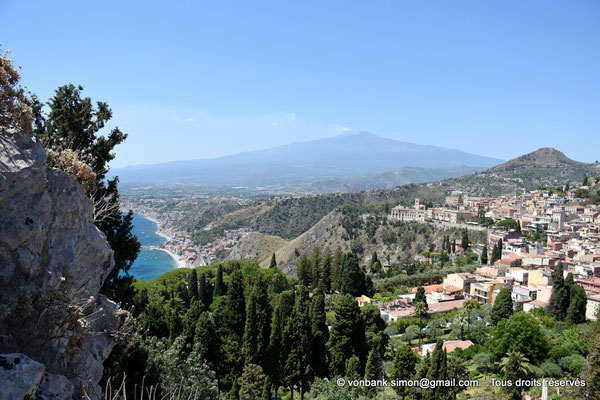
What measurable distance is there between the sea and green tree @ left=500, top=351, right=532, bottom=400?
42868 mm

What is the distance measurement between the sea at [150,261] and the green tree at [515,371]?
42868mm

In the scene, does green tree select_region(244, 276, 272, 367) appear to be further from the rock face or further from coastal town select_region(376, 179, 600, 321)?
coastal town select_region(376, 179, 600, 321)

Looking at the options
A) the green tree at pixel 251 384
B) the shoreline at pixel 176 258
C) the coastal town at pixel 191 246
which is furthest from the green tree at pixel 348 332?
the shoreline at pixel 176 258

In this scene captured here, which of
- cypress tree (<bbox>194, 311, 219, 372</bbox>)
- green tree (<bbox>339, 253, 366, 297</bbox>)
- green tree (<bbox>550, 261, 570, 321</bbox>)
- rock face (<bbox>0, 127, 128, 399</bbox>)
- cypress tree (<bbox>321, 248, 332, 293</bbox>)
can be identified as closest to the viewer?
rock face (<bbox>0, 127, 128, 399</bbox>)

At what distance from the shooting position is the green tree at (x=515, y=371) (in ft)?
42.9

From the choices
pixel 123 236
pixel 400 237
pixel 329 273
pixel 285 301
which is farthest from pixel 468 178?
pixel 123 236

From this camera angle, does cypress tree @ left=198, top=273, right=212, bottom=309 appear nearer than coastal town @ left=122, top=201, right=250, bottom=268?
Yes

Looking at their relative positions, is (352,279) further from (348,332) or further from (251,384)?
(251,384)

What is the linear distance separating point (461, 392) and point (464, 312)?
10725 millimetres

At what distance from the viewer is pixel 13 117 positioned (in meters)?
4.07

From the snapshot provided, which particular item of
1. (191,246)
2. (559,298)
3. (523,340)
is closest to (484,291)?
(559,298)

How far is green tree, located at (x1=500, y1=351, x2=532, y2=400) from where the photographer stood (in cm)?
1306

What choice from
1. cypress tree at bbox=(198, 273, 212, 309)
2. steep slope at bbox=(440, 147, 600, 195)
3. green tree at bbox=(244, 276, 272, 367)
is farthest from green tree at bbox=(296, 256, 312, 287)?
steep slope at bbox=(440, 147, 600, 195)

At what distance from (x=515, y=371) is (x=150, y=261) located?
69.0m
